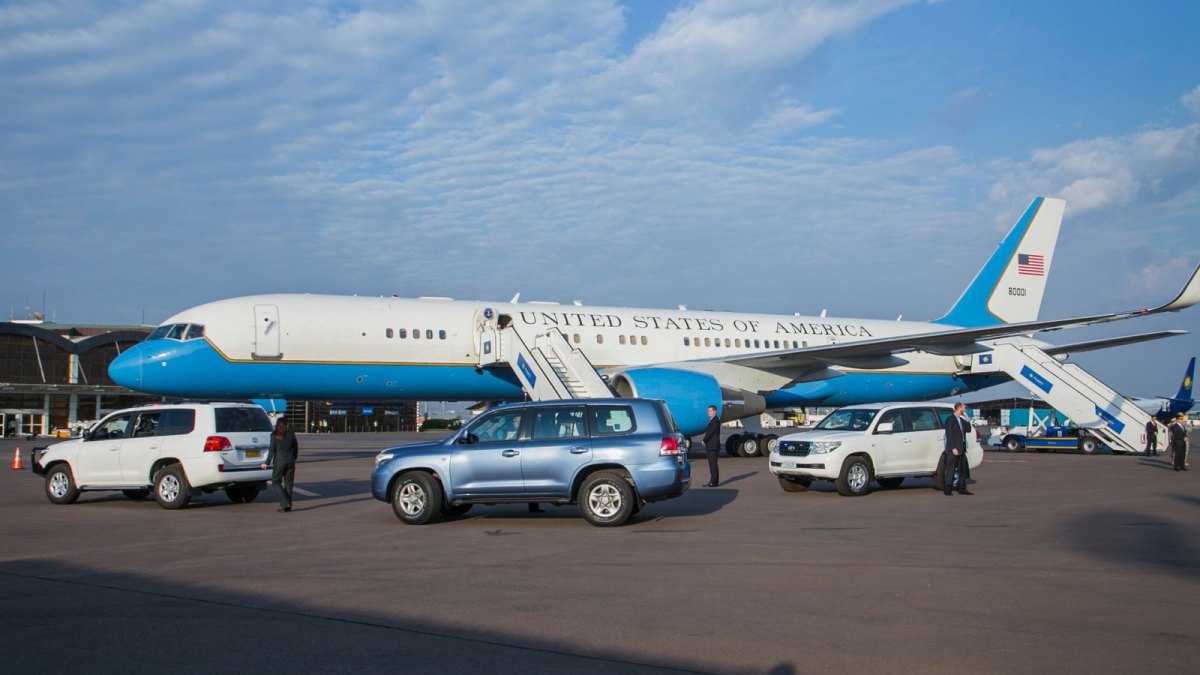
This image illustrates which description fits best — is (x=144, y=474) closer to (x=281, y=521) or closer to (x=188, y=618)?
(x=281, y=521)

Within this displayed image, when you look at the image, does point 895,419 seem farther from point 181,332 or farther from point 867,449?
point 181,332

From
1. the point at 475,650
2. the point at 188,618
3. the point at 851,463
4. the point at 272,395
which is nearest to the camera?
the point at 475,650

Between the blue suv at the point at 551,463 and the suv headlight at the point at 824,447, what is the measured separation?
4232 mm

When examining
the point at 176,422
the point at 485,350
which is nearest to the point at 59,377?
the point at 485,350

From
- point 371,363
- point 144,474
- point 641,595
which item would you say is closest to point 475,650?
point 641,595

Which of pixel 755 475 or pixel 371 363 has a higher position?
pixel 371 363

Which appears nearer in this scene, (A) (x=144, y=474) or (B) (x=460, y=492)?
Result: (B) (x=460, y=492)

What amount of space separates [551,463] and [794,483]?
6.64 m

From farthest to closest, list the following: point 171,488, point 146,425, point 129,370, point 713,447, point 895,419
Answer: point 129,370 → point 713,447 → point 895,419 → point 146,425 → point 171,488

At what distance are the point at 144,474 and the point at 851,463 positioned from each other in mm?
11553

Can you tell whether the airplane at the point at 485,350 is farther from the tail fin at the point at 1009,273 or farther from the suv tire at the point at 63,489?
the suv tire at the point at 63,489

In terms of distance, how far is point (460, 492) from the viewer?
13180mm

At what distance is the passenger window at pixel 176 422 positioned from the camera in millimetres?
15477

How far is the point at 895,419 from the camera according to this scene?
58.5 feet
